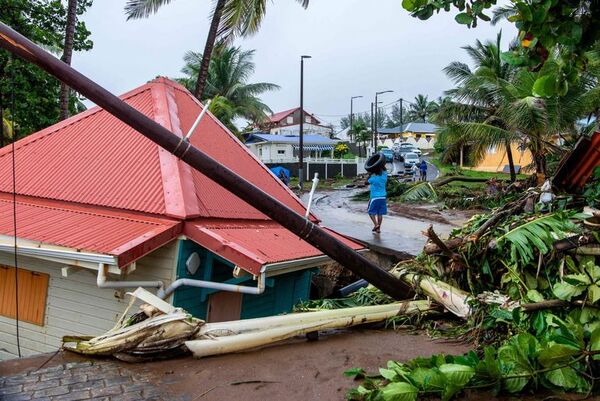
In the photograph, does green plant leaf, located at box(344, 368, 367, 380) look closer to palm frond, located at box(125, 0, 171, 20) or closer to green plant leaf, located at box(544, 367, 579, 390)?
green plant leaf, located at box(544, 367, 579, 390)

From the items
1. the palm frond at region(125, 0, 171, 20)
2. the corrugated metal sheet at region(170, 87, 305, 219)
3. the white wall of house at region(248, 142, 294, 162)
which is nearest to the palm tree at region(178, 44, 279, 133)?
the white wall of house at region(248, 142, 294, 162)

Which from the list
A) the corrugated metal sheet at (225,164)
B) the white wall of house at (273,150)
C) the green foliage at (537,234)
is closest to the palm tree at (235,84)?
the white wall of house at (273,150)

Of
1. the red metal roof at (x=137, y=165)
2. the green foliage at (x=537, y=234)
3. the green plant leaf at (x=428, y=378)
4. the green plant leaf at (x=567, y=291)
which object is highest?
the red metal roof at (x=137, y=165)

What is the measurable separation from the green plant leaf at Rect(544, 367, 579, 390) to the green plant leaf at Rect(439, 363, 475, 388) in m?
0.55

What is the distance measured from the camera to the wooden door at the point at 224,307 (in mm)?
6973

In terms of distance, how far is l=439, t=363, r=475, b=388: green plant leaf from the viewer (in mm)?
3092

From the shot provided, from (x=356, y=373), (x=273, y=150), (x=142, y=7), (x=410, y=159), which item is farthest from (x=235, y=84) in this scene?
(x=356, y=373)

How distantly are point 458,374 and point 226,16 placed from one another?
13398mm

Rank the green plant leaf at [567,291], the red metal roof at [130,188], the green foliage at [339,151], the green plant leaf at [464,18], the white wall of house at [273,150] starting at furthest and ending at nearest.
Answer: the green foliage at [339,151], the white wall of house at [273,150], the red metal roof at [130,188], the green plant leaf at [567,291], the green plant leaf at [464,18]

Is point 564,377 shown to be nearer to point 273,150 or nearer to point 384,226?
point 384,226

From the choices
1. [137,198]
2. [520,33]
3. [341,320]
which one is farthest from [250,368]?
[137,198]

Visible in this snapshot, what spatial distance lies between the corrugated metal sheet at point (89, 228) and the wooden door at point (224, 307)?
132 cm

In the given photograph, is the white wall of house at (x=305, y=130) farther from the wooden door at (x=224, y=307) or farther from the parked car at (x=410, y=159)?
the wooden door at (x=224, y=307)

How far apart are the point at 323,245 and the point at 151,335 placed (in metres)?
1.97
